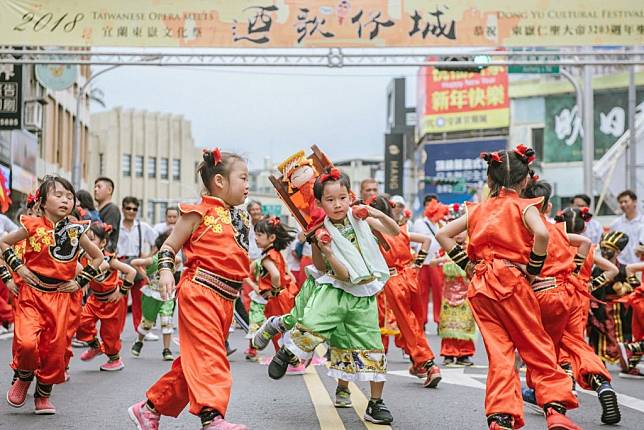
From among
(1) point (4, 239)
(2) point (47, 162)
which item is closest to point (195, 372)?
(1) point (4, 239)

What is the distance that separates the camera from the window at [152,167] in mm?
73562

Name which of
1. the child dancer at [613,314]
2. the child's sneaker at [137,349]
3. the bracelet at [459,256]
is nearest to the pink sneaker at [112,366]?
the child's sneaker at [137,349]

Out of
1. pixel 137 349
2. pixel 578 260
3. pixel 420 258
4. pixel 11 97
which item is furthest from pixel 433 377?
pixel 11 97

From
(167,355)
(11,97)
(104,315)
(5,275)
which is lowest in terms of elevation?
(167,355)

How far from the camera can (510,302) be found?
6.15 m

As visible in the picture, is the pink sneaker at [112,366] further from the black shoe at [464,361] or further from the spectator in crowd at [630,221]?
the spectator in crowd at [630,221]

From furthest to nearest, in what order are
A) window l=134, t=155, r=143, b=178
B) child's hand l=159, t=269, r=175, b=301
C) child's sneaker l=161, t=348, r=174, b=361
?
window l=134, t=155, r=143, b=178 → child's sneaker l=161, t=348, r=174, b=361 → child's hand l=159, t=269, r=175, b=301

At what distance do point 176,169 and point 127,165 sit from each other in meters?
4.76

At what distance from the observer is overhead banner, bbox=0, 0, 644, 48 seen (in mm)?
17016

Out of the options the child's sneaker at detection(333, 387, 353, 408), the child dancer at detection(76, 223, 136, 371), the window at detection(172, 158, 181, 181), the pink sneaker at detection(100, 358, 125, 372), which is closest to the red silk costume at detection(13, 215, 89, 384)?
the child's sneaker at detection(333, 387, 353, 408)

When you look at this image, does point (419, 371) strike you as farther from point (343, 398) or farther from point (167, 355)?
point (167, 355)

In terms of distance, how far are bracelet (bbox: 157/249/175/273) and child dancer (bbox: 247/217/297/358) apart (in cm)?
453

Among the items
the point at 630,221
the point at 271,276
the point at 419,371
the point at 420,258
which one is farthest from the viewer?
the point at 630,221

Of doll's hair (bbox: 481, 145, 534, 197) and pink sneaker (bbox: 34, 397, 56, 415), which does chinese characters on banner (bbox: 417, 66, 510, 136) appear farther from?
doll's hair (bbox: 481, 145, 534, 197)
